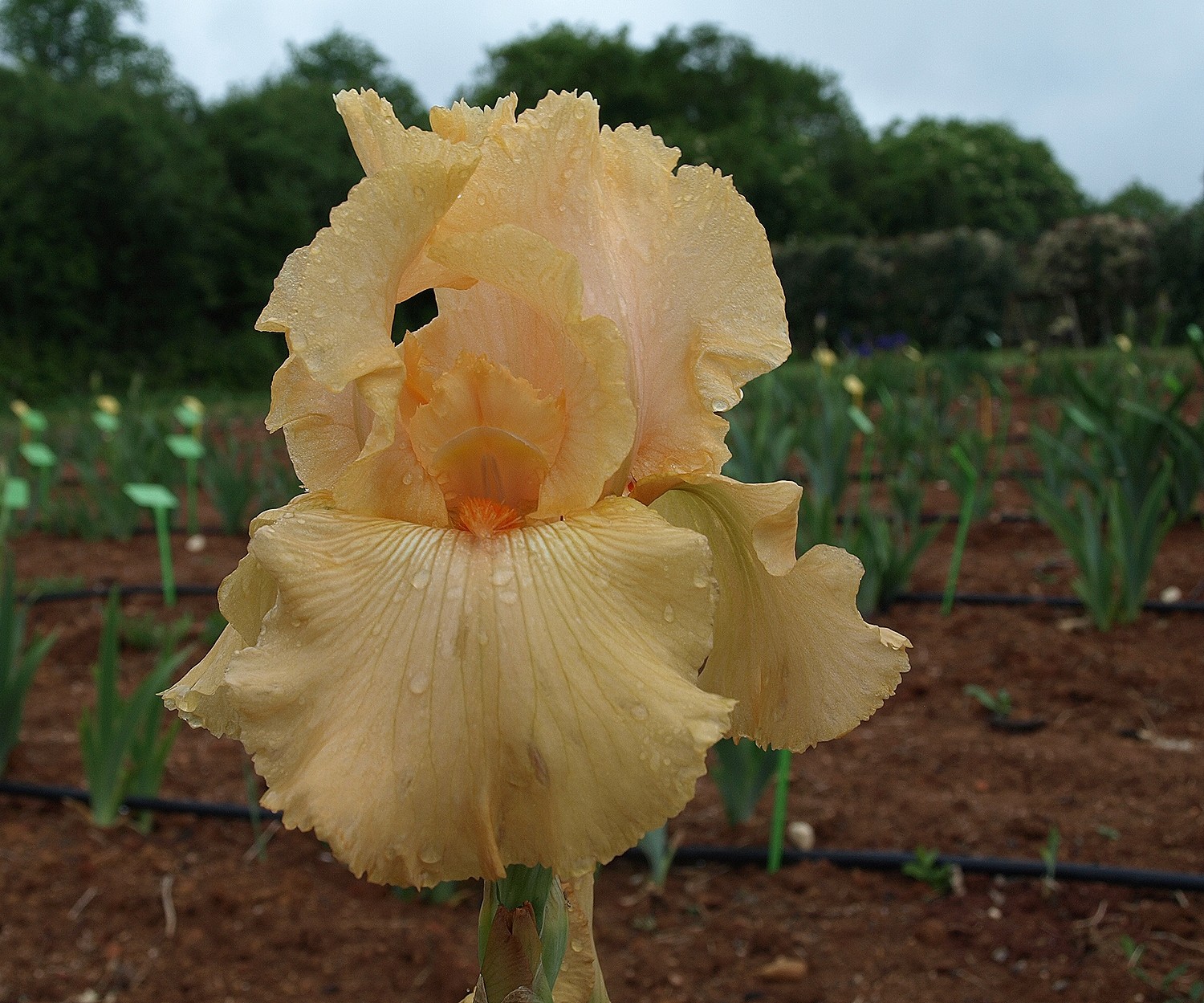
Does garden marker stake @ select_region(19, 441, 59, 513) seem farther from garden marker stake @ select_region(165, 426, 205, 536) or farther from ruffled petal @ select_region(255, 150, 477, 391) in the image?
ruffled petal @ select_region(255, 150, 477, 391)

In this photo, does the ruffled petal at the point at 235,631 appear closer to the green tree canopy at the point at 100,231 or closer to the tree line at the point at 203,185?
the tree line at the point at 203,185

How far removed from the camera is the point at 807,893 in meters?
1.97

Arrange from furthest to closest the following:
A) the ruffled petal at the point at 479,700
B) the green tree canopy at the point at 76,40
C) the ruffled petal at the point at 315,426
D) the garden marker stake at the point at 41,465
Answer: the green tree canopy at the point at 76,40 < the garden marker stake at the point at 41,465 < the ruffled petal at the point at 315,426 < the ruffled petal at the point at 479,700

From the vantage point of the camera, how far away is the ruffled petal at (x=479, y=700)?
574 millimetres

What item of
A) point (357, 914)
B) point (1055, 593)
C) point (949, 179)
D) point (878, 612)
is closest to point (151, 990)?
point (357, 914)

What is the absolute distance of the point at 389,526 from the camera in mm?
699

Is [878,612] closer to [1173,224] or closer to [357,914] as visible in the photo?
[357,914]

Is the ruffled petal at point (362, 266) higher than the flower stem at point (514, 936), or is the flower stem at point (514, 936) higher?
the ruffled petal at point (362, 266)

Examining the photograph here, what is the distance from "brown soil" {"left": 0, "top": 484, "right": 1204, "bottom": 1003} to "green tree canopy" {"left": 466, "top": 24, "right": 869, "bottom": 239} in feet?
83.4

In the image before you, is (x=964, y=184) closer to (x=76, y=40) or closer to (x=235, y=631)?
(x=76, y=40)

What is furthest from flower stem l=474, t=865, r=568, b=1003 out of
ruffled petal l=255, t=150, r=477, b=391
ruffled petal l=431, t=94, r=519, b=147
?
ruffled petal l=431, t=94, r=519, b=147

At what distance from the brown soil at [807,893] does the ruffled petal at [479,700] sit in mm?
1285

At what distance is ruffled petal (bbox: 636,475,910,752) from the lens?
2.46 ft

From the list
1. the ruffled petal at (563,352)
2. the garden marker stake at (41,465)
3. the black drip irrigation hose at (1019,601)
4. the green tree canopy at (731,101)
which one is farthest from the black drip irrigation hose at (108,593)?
the green tree canopy at (731,101)
